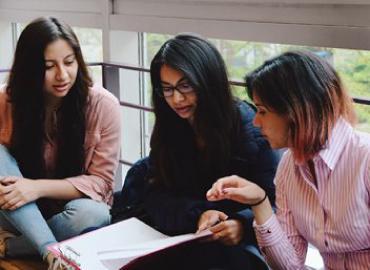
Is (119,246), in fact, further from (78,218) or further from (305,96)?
(305,96)

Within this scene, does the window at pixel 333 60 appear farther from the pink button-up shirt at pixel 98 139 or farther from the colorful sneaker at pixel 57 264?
the colorful sneaker at pixel 57 264

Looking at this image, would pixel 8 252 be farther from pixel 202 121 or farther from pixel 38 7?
pixel 38 7

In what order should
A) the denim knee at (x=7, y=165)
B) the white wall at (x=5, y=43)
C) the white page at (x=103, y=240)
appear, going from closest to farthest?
1. the white page at (x=103, y=240)
2. the denim knee at (x=7, y=165)
3. the white wall at (x=5, y=43)

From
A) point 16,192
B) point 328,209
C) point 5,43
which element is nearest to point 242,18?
point 16,192

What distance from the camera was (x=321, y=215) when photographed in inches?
58.0

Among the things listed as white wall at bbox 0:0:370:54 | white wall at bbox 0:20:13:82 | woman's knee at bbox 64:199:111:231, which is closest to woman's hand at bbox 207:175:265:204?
woman's knee at bbox 64:199:111:231

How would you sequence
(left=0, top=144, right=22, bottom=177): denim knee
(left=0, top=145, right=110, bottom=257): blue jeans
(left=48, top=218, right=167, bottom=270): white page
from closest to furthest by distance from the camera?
(left=48, top=218, right=167, bottom=270): white page → (left=0, top=145, right=110, bottom=257): blue jeans → (left=0, top=144, right=22, bottom=177): denim knee

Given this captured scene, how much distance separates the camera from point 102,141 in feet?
7.20

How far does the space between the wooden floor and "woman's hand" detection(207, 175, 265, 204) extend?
809mm

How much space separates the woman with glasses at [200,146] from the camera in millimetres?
1695

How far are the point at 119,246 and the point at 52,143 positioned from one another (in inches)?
28.7

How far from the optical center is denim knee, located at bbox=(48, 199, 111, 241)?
6.72 ft

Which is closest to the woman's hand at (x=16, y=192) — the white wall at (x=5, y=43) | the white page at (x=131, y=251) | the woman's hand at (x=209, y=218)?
the white page at (x=131, y=251)

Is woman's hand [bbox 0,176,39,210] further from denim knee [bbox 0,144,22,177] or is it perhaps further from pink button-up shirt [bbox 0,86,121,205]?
pink button-up shirt [bbox 0,86,121,205]
